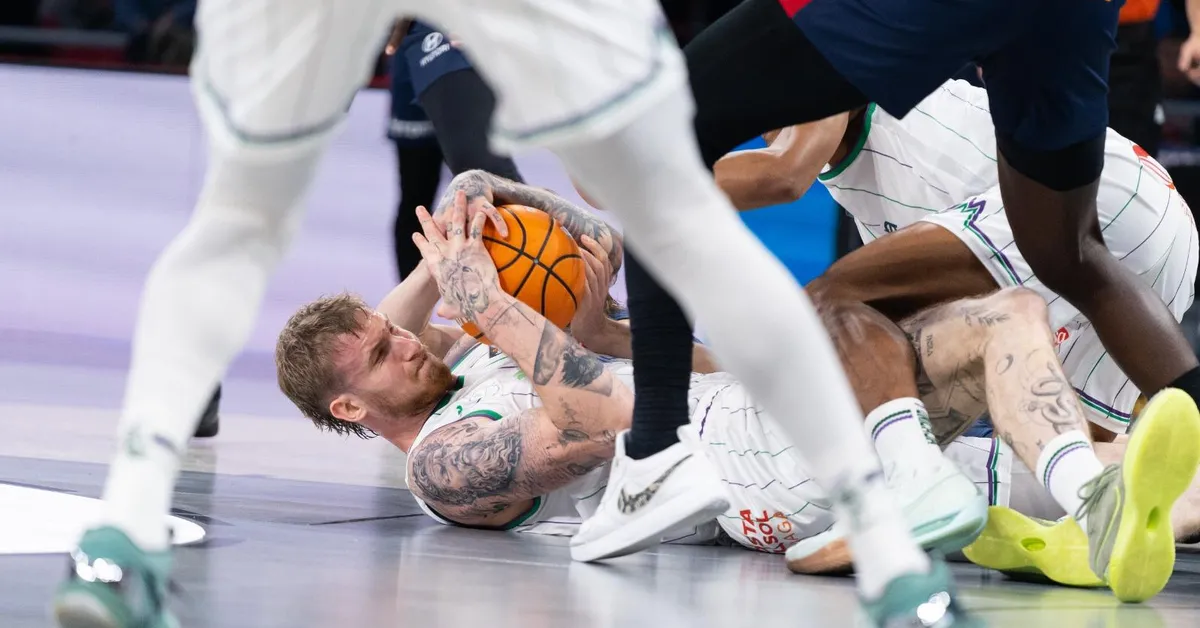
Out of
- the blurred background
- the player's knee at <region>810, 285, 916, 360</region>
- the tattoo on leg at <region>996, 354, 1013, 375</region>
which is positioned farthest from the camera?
the blurred background

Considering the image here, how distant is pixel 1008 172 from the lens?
2473mm

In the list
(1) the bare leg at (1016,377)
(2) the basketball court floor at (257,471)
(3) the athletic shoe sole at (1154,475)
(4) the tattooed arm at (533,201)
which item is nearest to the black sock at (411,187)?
(2) the basketball court floor at (257,471)

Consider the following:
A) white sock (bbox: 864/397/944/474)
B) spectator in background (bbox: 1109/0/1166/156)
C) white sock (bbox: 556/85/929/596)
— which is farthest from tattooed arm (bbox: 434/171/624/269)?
→ spectator in background (bbox: 1109/0/1166/156)

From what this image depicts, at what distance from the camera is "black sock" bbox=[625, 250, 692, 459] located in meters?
2.13

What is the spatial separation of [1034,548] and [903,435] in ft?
1.02

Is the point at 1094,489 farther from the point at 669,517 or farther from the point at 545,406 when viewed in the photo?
the point at 545,406

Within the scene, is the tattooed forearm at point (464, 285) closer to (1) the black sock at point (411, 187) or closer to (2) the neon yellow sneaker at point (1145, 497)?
(2) the neon yellow sneaker at point (1145, 497)

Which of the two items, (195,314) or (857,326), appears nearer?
(195,314)

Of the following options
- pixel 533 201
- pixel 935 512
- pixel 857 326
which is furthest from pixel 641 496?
pixel 533 201

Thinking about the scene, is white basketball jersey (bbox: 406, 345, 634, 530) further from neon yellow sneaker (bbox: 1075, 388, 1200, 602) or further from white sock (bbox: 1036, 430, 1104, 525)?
neon yellow sneaker (bbox: 1075, 388, 1200, 602)

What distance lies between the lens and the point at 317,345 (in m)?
3.15

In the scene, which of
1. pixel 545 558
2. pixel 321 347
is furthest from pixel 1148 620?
pixel 321 347

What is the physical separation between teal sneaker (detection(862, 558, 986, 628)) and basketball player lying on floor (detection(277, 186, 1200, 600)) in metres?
0.89

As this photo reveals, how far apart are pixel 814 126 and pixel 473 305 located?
2.84 ft
